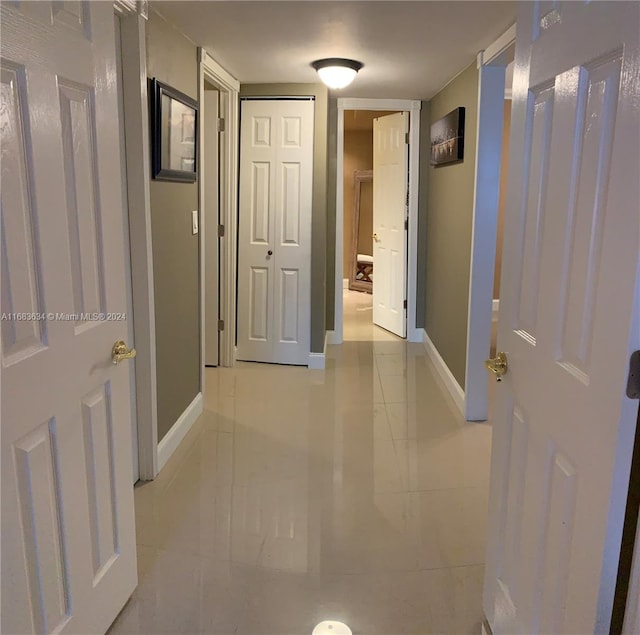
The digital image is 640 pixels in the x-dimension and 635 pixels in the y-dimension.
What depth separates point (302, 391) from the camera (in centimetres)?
418

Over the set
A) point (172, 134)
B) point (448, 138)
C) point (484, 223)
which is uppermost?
point (448, 138)

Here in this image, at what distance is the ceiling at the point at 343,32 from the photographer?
258 cm

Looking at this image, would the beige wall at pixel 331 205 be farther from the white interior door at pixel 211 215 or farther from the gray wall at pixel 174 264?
the gray wall at pixel 174 264

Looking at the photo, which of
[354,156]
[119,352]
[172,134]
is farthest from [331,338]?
[119,352]

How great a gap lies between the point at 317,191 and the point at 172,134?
5.69 ft

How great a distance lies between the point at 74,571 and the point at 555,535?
124 centimetres

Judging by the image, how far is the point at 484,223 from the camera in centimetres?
353

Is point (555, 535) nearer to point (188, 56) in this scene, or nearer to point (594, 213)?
point (594, 213)

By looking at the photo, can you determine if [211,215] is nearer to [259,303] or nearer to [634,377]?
[259,303]

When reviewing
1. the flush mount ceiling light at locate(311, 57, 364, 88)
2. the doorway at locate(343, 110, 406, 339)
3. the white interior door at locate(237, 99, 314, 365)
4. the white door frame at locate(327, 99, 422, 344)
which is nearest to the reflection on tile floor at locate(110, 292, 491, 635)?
the white interior door at locate(237, 99, 314, 365)

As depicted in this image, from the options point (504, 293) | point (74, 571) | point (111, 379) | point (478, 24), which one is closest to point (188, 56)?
point (478, 24)

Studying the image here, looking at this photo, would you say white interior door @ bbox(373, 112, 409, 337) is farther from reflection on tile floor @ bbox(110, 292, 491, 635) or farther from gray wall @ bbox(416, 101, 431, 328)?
reflection on tile floor @ bbox(110, 292, 491, 635)

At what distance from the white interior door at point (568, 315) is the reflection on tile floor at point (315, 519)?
48 centimetres

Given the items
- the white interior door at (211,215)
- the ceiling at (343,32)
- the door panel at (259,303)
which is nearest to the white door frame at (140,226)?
the ceiling at (343,32)
